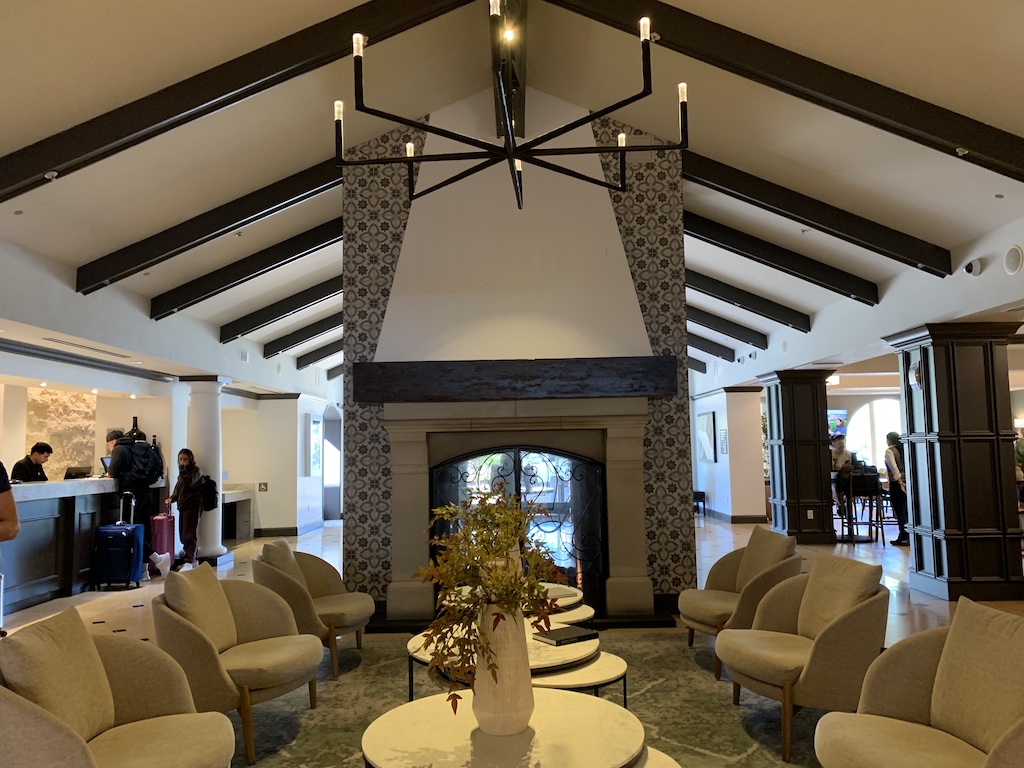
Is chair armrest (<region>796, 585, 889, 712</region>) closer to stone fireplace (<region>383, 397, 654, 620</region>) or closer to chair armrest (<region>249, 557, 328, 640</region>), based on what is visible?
stone fireplace (<region>383, 397, 654, 620</region>)

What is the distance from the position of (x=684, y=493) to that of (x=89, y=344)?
560 centimetres

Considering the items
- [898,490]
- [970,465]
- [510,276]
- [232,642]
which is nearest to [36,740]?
[232,642]

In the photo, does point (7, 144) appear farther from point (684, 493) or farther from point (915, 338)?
point (915, 338)

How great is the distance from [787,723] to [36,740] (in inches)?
118

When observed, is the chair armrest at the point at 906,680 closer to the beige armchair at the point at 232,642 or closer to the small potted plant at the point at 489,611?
the small potted plant at the point at 489,611

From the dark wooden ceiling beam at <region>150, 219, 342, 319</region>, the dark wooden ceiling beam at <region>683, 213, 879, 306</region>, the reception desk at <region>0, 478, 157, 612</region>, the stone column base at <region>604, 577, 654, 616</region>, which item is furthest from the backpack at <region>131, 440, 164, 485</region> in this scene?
the dark wooden ceiling beam at <region>683, 213, 879, 306</region>

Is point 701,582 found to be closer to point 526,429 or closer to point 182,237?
point 526,429

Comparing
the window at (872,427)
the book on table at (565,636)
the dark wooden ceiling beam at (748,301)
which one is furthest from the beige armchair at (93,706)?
the window at (872,427)

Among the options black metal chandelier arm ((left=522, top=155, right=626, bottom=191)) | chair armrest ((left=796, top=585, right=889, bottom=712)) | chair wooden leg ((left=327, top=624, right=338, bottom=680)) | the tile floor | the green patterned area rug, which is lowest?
the green patterned area rug

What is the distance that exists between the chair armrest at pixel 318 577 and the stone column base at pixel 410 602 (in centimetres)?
72

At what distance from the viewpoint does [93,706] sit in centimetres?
277

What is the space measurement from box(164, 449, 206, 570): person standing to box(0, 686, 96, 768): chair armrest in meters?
7.50

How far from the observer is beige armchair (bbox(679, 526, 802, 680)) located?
14.9 feet

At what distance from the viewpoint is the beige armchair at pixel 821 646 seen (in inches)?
138
